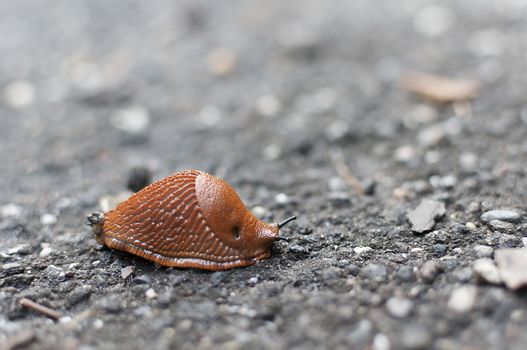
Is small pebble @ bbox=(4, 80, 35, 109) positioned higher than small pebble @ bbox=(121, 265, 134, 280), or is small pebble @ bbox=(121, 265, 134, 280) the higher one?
small pebble @ bbox=(4, 80, 35, 109)

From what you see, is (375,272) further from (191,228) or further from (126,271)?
(126,271)

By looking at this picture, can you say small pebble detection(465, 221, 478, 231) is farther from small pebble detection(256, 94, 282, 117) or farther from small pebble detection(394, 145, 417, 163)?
small pebble detection(256, 94, 282, 117)

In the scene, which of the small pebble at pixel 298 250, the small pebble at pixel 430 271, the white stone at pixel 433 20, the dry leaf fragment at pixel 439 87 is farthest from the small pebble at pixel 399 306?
the white stone at pixel 433 20

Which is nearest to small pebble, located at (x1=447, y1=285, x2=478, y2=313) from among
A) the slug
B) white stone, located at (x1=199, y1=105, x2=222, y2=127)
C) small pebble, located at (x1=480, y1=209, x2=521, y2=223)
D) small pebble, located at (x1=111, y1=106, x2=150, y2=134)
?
small pebble, located at (x1=480, y1=209, x2=521, y2=223)

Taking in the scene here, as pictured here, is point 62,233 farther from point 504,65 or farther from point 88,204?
point 504,65

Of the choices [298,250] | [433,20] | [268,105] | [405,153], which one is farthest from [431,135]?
[433,20]
